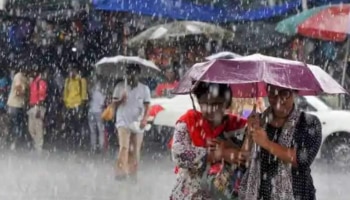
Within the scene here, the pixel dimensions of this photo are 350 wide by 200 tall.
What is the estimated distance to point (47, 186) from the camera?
37.7 ft

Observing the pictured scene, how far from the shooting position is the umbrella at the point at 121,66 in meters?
14.4

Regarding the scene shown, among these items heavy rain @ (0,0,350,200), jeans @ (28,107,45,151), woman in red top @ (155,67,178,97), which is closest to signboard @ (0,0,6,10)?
heavy rain @ (0,0,350,200)

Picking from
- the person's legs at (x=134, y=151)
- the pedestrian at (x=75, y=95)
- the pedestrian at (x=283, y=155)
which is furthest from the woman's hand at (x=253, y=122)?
the pedestrian at (x=75, y=95)

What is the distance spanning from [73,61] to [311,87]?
17.1 meters

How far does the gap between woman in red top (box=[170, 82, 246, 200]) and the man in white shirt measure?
701cm

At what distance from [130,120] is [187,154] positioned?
24.0ft

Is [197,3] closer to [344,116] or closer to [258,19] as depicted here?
[258,19]

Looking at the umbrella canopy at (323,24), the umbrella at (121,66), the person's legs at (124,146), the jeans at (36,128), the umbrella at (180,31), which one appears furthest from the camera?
the umbrella at (180,31)

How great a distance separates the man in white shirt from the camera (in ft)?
39.5

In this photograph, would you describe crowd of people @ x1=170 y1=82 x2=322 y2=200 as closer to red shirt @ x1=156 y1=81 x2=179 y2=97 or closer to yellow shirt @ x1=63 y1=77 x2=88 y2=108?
red shirt @ x1=156 y1=81 x2=179 y2=97

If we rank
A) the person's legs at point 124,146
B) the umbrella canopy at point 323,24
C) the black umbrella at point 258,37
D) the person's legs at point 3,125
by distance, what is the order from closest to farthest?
Answer: the person's legs at point 124,146, the umbrella canopy at point 323,24, the person's legs at point 3,125, the black umbrella at point 258,37

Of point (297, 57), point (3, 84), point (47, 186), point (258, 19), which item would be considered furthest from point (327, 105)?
point (3, 84)

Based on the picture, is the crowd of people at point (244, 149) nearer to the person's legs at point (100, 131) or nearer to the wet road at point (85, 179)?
the wet road at point (85, 179)

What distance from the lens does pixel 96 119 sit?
17.5m
